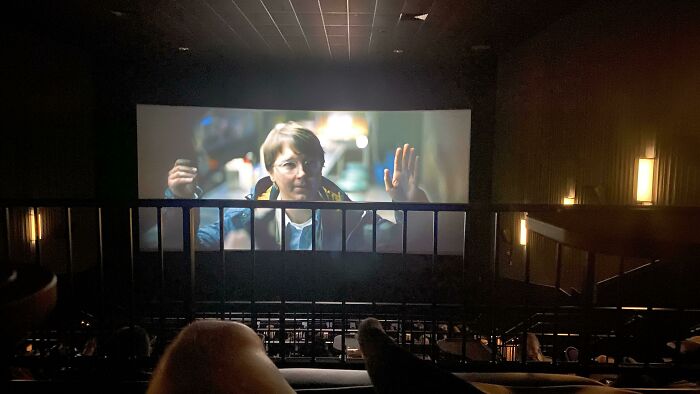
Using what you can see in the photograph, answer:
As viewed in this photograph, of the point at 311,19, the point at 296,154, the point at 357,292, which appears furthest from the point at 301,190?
the point at 311,19

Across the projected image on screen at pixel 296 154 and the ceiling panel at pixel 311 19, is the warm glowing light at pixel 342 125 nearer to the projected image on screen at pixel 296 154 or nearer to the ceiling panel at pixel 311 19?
the projected image on screen at pixel 296 154

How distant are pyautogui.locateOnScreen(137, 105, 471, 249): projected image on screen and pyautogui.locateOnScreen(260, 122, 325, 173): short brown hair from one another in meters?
0.02

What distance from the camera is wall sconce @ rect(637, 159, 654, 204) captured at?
3812mm

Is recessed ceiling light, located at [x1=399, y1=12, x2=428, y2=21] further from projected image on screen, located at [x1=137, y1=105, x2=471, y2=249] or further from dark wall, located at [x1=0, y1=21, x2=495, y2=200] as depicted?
projected image on screen, located at [x1=137, y1=105, x2=471, y2=249]

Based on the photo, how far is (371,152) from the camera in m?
7.88

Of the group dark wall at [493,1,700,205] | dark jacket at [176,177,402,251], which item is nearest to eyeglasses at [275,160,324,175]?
dark jacket at [176,177,402,251]

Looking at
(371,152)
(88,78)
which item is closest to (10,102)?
(88,78)

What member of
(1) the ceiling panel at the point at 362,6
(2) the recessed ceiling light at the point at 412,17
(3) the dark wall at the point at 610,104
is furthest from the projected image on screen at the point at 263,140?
(1) the ceiling panel at the point at 362,6

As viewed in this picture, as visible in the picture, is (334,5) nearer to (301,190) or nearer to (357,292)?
(301,190)

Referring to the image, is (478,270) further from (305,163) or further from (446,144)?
(305,163)

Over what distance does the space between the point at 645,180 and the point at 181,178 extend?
6798mm

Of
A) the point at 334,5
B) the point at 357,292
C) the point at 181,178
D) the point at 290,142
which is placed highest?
the point at 334,5

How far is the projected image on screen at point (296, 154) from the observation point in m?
7.80

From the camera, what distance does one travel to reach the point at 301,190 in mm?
7758
